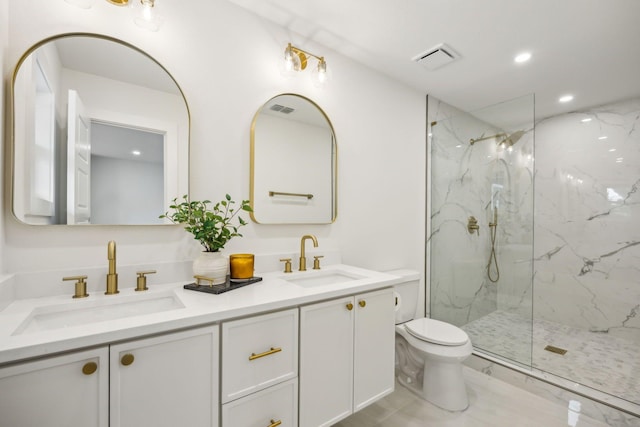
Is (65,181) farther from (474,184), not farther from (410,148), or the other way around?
(474,184)

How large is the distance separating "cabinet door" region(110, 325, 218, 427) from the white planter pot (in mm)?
332

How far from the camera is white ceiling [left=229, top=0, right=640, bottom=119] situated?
5.31ft

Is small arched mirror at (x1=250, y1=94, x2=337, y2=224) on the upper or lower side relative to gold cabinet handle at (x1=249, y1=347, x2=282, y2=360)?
upper

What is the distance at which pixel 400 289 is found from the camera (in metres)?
2.19

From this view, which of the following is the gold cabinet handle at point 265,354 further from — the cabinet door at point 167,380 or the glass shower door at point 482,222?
the glass shower door at point 482,222

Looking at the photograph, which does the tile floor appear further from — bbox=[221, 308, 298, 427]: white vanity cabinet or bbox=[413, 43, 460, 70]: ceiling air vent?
bbox=[413, 43, 460, 70]: ceiling air vent

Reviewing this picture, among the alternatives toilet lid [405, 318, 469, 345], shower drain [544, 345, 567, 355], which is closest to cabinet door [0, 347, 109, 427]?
toilet lid [405, 318, 469, 345]

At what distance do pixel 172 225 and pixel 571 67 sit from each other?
2.97 metres

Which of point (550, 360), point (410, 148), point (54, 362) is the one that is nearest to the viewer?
point (54, 362)

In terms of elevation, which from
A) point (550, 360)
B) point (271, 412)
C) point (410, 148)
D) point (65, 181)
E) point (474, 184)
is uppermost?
point (410, 148)

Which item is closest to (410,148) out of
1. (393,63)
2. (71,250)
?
(393,63)

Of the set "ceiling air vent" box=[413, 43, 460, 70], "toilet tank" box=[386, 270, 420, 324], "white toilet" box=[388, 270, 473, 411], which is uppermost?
"ceiling air vent" box=[413, 43, 460, 70]

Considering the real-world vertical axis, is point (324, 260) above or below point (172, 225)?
below

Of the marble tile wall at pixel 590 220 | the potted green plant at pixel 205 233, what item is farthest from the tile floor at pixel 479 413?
the marble tile wall at pixel 590 220
